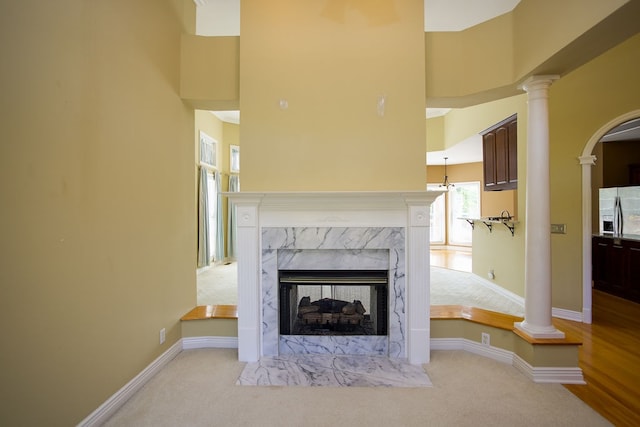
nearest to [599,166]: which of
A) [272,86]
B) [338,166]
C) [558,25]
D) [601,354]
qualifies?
[601,354]

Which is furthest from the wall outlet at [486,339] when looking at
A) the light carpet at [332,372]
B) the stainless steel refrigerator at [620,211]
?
the stainless steel refrigerator at [620,211]

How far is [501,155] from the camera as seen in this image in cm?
438

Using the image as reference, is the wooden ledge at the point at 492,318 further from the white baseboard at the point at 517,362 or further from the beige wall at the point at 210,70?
the beige wall at the point at 210,70

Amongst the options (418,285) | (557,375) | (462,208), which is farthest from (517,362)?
(462,208)

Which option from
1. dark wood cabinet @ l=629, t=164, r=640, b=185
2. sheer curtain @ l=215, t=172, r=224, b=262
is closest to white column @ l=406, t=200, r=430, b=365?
sheer curtain @ l=215, t=172, r=224, b=262

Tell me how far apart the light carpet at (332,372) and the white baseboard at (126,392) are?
28.8 inches

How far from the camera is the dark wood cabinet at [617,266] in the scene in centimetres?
413

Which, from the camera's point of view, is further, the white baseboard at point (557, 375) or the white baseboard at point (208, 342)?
the white baseboard at point (208, 342)

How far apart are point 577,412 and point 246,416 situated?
224cm

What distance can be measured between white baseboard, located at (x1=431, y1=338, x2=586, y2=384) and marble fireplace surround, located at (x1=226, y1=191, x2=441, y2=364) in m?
0.38

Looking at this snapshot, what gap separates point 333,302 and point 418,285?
0.83 m

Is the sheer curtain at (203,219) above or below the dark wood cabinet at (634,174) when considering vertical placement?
below

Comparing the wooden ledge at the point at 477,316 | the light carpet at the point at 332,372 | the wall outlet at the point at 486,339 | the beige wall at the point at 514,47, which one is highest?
the beige wall at the point at 514,47

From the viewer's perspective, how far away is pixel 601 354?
8.68 ft
